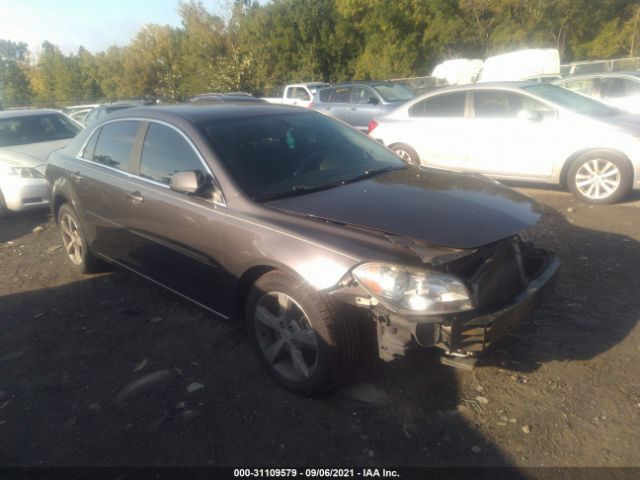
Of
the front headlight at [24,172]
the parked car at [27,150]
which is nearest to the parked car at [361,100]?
the parked car at [27,150]

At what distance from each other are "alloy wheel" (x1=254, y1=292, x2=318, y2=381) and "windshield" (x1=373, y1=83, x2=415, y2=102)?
11.3m

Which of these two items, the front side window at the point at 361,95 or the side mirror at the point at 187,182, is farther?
the front side window at the point at 361,95

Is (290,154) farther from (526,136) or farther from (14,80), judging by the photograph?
(14,80)

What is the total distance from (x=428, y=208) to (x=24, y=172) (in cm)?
709

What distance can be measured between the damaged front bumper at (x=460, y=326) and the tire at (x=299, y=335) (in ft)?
0.84

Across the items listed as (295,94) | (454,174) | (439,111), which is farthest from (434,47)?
(454,174)

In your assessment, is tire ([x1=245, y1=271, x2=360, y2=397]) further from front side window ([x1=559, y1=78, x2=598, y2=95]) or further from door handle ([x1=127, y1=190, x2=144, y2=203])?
front side window ([x1=559, y1=78, x2=598, y2=95])

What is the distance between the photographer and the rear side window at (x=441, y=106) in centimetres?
777

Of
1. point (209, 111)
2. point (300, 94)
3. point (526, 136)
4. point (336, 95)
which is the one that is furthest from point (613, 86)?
point (209, 111)

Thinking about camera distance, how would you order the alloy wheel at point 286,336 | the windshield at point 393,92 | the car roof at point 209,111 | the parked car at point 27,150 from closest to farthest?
the alloy wheel at point 286,336 < the car roof at point 209,111 < the parked car at point 27,150 < the windshield at point 393,92

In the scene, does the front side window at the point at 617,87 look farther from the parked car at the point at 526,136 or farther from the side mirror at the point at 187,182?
the side mirror at the point at 187,182

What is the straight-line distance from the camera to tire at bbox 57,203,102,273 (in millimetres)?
5039

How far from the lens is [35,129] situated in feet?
29.1

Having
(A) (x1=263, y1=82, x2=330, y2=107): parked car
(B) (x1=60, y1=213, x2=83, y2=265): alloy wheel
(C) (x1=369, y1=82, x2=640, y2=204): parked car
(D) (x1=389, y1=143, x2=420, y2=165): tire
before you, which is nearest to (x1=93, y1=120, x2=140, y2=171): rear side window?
(B) (x1=60, y1=213, x2=83, y2=265): alloy wheel
